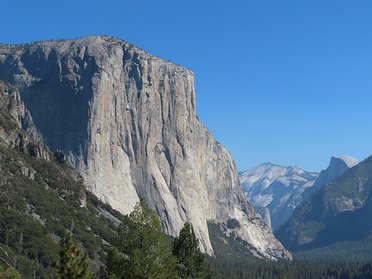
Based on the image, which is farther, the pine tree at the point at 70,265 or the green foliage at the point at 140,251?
the green foliage at the point at 140,251

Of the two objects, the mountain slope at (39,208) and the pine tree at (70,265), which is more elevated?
the mountain slope at (39,208)

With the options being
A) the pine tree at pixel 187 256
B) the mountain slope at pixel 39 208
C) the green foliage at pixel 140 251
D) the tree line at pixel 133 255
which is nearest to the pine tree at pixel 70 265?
the tree line at pixel 133 255

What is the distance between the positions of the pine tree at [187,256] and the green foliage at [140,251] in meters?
10.3

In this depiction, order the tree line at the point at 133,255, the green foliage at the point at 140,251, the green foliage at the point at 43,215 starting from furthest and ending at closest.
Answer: the green foliage at the point at 43,215
the green foliage at the point at 140,251
the tree line at the point at 133,255

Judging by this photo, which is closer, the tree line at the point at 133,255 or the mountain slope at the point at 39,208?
the tree line at the point at 133,255

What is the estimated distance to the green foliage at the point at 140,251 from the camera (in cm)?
4141

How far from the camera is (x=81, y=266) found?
39.9 m

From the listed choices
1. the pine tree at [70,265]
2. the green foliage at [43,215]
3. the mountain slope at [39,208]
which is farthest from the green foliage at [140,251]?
the green foliage at [43,215]

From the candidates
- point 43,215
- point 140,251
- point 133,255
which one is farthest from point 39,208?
point 140,251

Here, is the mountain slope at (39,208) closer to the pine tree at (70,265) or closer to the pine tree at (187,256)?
the pine tree at (187,256)

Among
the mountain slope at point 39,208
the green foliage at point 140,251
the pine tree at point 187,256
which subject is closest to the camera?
the green foliage at point 140,251

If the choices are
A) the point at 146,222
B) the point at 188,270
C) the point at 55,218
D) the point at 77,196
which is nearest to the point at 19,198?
the point at 55,218

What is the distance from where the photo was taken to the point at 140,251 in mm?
41438

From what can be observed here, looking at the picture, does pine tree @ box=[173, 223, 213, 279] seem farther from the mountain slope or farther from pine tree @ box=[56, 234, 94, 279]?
the mountain slope
